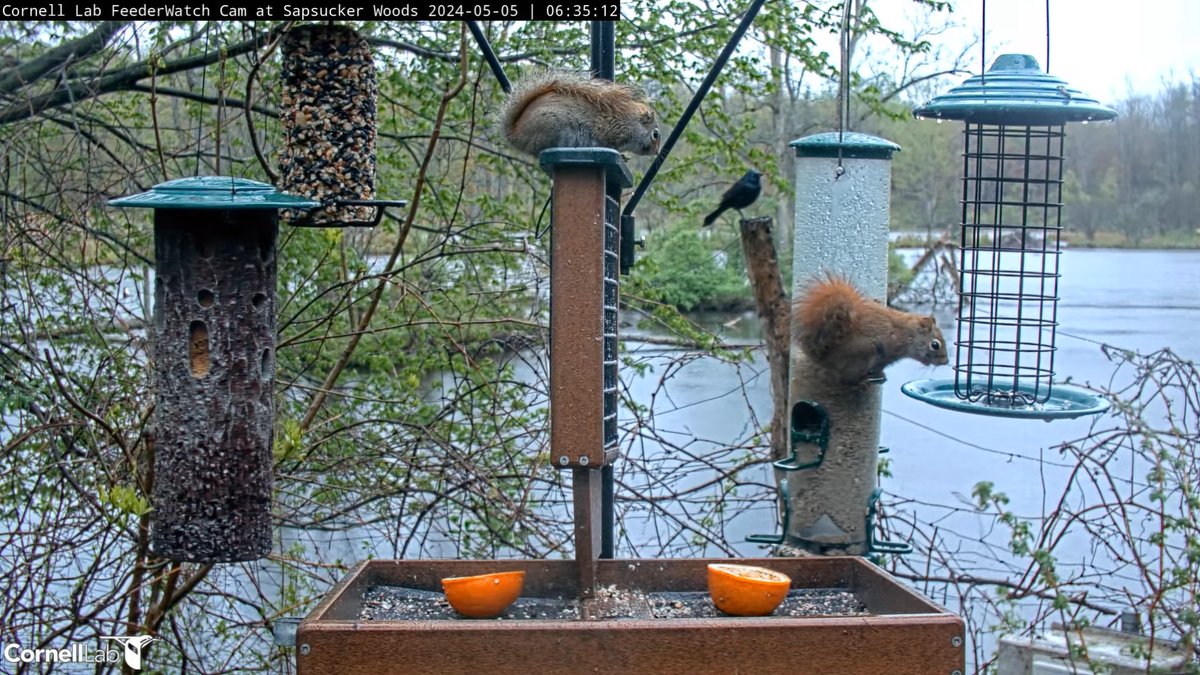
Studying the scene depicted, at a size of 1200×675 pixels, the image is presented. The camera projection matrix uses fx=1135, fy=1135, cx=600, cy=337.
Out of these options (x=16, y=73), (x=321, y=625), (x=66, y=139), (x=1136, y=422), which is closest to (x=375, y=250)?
(x=66, y=139)

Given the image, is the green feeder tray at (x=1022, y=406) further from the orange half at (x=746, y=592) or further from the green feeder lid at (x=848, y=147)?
the orange half at (x=746, y=592)

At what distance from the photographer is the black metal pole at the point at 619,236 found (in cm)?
230

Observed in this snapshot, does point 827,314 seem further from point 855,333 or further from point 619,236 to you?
point 619,236

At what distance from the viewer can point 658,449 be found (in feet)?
15.8

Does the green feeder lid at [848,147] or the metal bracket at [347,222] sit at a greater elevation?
the green feeder lid at [848,147]

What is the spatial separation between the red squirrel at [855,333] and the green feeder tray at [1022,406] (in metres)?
0.11

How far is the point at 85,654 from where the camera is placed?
11.4 ft

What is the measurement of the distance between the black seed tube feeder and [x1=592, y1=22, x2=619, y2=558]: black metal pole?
2.25 ft

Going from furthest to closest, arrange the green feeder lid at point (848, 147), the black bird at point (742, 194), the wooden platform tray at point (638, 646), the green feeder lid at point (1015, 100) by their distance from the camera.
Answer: the black bird at point (742, 194), the green feeder lid at point (848, 147), the green feeder lid at point (1015, 100), the wooden platform tray at point (638, 646)

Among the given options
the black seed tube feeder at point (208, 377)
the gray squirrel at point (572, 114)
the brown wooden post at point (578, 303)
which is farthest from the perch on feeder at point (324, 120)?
the brown wooden post at point (578, 303)

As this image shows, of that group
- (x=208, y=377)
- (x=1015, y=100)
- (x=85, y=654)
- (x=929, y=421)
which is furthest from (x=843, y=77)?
(x=929, y=421)

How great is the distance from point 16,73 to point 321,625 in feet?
9.66

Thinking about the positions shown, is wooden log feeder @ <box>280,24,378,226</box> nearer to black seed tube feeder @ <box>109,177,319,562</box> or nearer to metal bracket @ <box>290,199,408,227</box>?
metal bracket @ <box>290,199,408,227</box>

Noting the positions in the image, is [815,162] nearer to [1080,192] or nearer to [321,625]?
[321,625]
